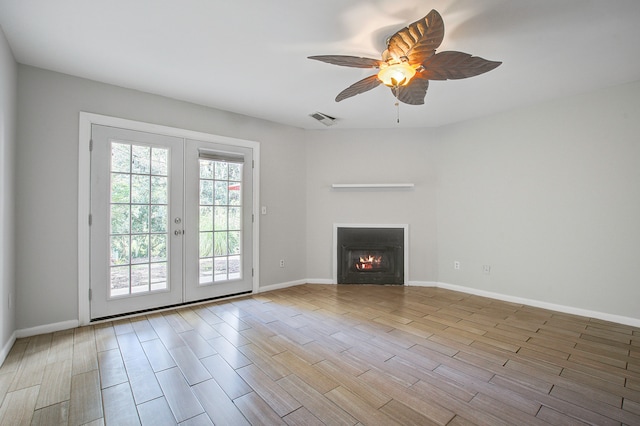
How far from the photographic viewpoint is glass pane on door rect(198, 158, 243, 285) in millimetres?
3724

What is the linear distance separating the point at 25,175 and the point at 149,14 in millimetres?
1958

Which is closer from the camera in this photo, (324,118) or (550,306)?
(550,306)

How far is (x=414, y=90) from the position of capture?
8.38ft

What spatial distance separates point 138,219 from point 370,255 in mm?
3323

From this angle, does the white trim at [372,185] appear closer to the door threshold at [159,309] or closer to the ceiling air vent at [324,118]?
the ceiling air vent at [324,118]

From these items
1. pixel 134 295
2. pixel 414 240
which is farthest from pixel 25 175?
pixel 414 240

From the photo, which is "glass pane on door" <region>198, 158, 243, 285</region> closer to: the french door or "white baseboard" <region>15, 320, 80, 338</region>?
the french door

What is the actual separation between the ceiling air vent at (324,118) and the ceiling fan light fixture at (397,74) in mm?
1854

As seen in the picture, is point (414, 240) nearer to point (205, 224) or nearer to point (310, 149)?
Answer: point (310, 149)

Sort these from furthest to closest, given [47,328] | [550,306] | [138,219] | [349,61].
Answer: [550,306] < [138,219] < [47,328] < [349,61]

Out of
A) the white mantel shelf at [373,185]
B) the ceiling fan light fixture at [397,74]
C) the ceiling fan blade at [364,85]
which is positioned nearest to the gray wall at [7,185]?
the ceiling fan blade at [364,85]

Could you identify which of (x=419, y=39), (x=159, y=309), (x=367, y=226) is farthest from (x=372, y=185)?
(x=159, y=309)

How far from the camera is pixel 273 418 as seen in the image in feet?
5.32

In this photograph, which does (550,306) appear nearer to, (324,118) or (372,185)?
(372,185)
